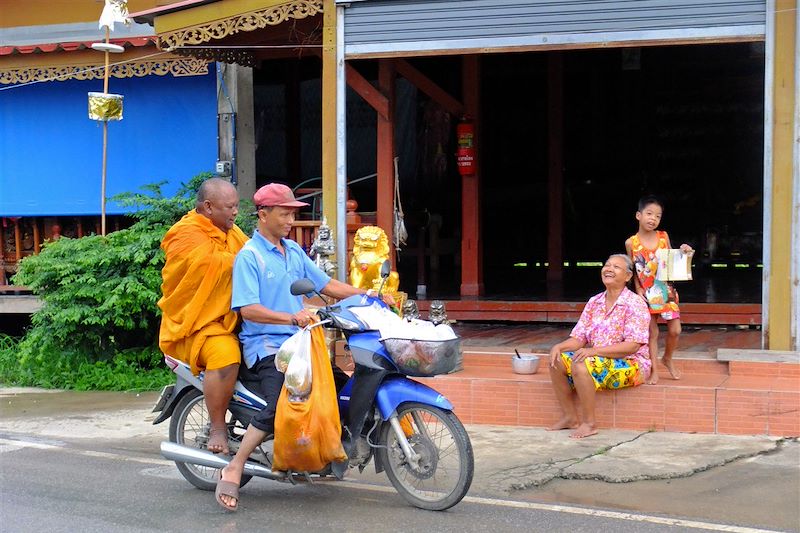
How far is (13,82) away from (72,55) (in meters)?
0.86

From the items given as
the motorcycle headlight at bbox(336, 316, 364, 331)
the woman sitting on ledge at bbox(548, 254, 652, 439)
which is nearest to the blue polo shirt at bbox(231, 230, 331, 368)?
the motorcycle headlight at bbox(336, 316, 364, 331)

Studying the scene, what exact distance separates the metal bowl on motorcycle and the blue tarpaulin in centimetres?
510

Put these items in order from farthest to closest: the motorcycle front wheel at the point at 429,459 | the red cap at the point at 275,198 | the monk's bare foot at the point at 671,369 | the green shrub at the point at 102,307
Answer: the green shrub at the point at 102,307
the monk's bare foot at the point at 671,369
the red cap at the point at 275,198
the motorcycle front wheel at the point at 429,459

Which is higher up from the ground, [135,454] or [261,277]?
[261,277]

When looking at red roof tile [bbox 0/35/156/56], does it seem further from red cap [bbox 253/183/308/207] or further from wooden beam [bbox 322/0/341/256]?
red cap [bbox 253/183/308/207]

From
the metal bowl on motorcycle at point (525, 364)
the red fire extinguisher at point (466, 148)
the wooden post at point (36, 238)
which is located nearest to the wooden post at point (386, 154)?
the red fire extinguisher at point (466, 148)

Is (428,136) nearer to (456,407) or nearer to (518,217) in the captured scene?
(518,217)

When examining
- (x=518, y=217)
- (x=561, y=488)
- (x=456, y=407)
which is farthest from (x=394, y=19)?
(x=518, y=217)

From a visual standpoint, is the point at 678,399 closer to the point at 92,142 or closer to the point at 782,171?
the point at 782,171

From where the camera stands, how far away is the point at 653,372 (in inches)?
287

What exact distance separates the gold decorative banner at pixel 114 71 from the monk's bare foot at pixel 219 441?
6138mm

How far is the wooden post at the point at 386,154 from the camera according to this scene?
9625 millimetres

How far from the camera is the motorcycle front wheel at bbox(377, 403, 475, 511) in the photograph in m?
5.07

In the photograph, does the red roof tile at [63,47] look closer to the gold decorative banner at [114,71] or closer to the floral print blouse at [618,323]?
the gold decorative banner at [114,71]
